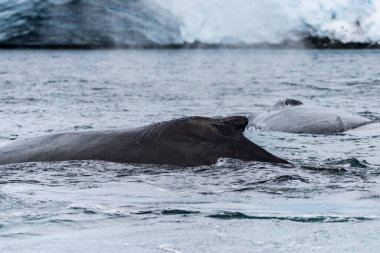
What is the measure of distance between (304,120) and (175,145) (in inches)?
197

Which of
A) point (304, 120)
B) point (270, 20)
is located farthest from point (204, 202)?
point (270, 20)

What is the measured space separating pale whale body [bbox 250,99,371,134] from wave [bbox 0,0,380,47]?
31.4 m

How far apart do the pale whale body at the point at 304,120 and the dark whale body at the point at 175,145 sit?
424 cm

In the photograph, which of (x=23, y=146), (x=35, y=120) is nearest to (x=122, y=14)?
(x=35, y=120)

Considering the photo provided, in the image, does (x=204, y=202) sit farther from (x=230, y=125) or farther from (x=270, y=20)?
(x=270, y=20)

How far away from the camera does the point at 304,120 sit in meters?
12.3

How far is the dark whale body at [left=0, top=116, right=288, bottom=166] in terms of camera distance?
24.6 feet

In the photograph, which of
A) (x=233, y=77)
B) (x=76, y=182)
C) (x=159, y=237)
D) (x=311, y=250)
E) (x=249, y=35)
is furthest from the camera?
(x=249, y=35)

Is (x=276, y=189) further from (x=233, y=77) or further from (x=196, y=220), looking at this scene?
(x=233, y=77)

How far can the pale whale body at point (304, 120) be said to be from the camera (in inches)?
466

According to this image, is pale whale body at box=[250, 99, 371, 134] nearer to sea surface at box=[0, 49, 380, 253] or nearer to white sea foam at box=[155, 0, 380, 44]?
sea surface at box=[0, 49, 380, 253]

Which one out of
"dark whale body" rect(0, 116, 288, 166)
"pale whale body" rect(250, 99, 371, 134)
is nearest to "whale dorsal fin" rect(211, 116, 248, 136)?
"dark whale body" rect(0, 116, 288, 166)

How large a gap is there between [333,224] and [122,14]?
41.3 meters

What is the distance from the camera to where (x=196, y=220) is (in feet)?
18.9
